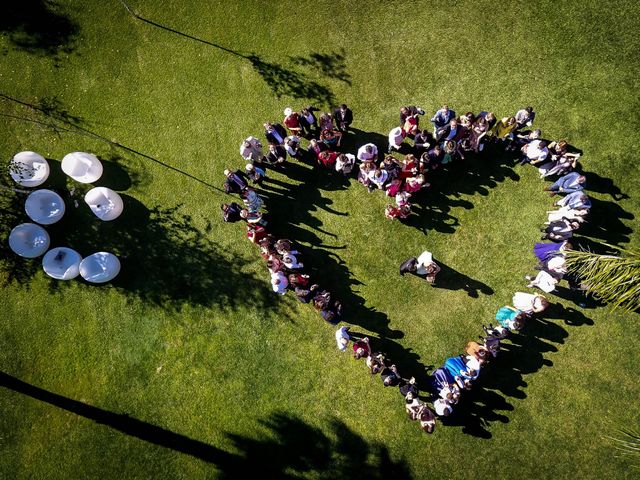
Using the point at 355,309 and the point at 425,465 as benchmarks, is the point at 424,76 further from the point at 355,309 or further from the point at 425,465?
the point at 425,465

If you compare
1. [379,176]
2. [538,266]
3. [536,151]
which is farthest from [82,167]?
[538,266]

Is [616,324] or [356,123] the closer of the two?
[616,324]

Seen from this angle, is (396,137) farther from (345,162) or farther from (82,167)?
(82,167)

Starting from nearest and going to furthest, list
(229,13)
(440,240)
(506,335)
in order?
(506,335), (440,240), (229,13)

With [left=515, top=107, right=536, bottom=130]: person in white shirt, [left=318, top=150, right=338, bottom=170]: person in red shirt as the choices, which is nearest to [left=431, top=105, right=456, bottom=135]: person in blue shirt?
[left=515, top=107, right=536, bottom=130]: person in white shirt

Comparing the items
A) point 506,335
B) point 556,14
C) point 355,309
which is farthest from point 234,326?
point 556,14

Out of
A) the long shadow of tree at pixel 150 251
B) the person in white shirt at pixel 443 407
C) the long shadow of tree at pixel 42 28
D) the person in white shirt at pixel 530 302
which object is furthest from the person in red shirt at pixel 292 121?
the person in white shirt at pixel 443 407
